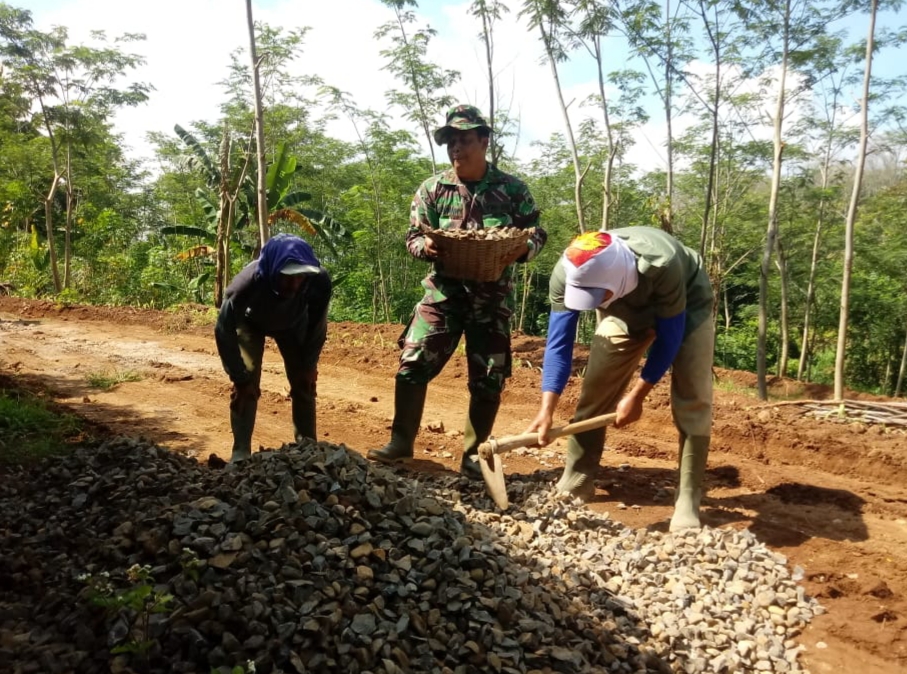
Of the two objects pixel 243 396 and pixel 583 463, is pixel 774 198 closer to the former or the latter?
pixel 583 463

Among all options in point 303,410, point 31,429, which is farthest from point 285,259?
point 31,429

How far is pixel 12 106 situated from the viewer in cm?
1439

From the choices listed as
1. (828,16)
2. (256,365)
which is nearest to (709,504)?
(256,365)

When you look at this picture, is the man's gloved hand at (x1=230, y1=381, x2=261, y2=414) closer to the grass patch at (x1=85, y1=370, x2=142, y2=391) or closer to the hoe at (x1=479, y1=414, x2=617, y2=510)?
the hoe at (x1=479, y1=414, x2=617, y2=510)

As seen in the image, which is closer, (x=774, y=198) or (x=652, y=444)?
(x=652, y=444)

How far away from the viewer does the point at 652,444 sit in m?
5.29

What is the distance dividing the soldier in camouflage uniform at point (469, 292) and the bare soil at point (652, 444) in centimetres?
71

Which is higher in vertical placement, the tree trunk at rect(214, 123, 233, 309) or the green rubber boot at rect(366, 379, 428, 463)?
the tree trunk at rect(214, 123, 233, 309)

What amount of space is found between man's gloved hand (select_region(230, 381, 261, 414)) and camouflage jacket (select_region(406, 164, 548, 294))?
3.95 ft

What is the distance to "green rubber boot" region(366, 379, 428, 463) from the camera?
4.00 meters

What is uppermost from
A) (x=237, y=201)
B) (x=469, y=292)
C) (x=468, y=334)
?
(x=237, y=201)

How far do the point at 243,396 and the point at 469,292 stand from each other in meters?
1.43

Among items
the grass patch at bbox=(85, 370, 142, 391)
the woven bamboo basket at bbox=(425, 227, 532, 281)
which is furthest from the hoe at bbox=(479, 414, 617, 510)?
the grass patch at bbox=(85, 370, 142, 391)

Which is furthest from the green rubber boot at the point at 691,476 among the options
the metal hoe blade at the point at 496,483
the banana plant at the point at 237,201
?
the banana plant at the point at 237,201
